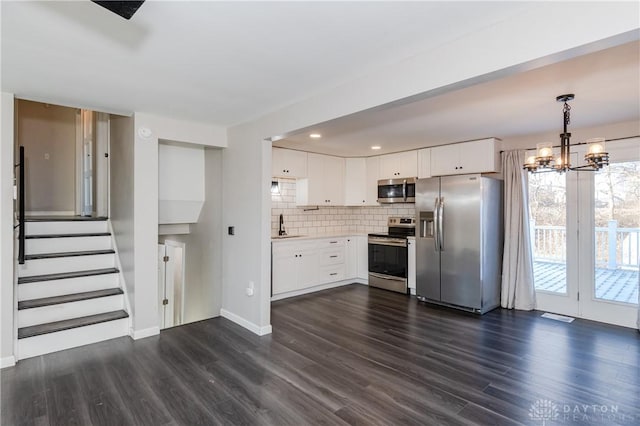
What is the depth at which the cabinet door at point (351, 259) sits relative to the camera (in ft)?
19.4

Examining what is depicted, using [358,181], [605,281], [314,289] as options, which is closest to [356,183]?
[358,181]

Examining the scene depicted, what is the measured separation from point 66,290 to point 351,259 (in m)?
4.05

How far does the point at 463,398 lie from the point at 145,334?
3.08 meters

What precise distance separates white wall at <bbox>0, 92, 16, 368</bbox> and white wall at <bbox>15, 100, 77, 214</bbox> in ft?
10.6

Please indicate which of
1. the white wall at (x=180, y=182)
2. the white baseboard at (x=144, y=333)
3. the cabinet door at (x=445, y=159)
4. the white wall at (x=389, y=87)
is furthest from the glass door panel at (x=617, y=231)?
the white baseboard at (x=144, y=333)

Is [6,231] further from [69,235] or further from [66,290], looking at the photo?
[69,235]

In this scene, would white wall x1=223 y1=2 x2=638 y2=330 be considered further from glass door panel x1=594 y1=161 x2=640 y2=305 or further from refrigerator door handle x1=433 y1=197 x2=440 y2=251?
glass door panel x1=594 y1=161 x2=640 y2=305

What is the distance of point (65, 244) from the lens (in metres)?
3.92

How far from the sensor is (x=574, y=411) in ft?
7.34

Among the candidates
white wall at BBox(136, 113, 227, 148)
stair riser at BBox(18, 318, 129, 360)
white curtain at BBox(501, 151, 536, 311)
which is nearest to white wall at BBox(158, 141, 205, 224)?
white wall at BBox(136, 113, 227, 148)

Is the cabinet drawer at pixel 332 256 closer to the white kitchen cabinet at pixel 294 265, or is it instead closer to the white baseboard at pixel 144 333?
the white kitchen cabinet at pixel 294 265

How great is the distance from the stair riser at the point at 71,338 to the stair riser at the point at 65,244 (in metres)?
1.10

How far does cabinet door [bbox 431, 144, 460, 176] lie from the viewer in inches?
190

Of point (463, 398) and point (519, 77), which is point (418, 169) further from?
point (463, 398)
